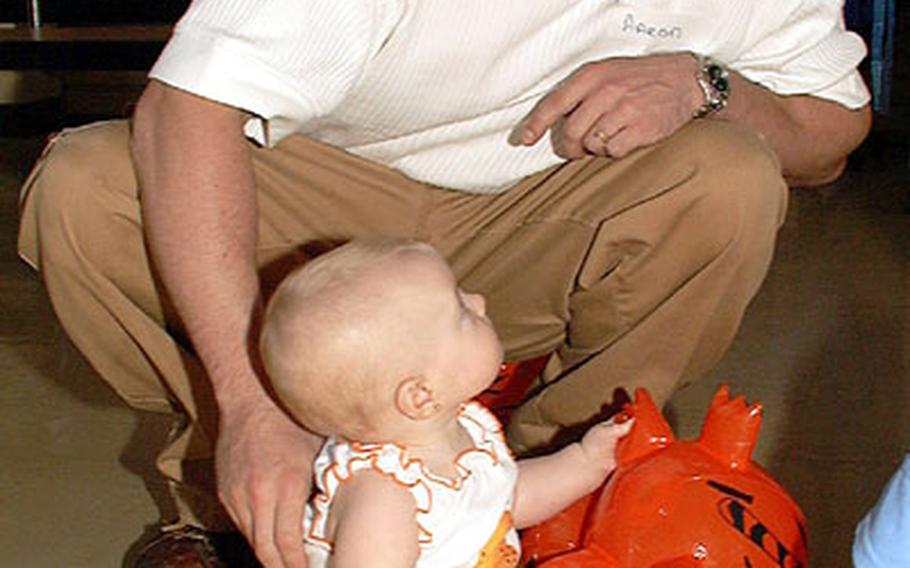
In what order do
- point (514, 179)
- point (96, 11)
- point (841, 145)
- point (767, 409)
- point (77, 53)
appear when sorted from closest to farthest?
point (514, 179)
point (841, 145)
point (767, 409)
point (77, 53)
point (96, 11)

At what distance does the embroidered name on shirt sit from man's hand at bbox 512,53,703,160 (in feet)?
0.14

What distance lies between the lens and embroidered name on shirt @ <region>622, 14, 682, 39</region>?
1485 mm

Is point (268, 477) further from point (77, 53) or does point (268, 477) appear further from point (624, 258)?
point (77, 53)

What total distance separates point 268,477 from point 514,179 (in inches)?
19.4

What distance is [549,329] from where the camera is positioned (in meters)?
1.56

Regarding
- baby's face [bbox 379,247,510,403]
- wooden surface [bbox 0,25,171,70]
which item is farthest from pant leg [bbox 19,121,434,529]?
wooden surface [bbox 0,25,171,70]

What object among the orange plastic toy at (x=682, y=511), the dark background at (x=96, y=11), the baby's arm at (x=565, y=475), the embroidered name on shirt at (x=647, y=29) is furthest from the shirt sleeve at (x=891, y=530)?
the dark background at (x=96, y=11)

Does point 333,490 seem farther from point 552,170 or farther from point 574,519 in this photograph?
point 552,170

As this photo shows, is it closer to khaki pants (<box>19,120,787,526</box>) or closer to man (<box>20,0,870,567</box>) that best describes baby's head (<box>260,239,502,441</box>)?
man (<box>20,0,870,567</box>)

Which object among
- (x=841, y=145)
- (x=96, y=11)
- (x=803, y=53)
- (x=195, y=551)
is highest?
(x=803, y=53)

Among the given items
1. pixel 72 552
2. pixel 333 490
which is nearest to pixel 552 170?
pixel 333 490

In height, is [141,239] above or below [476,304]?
below

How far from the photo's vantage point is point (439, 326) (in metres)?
1.12

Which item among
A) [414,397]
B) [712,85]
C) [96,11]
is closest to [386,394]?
[414,397]
